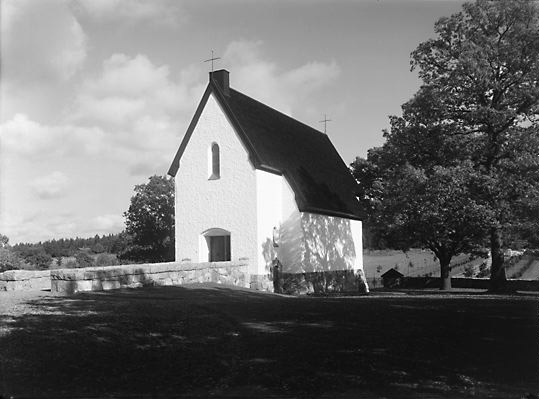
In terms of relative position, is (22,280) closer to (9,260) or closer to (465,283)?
(9,260)

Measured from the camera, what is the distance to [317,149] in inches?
1399

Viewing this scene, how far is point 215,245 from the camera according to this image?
26.7 metres

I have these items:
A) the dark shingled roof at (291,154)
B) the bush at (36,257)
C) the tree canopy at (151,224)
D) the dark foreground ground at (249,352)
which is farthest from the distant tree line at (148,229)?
the dark foreground ground at (249,352)

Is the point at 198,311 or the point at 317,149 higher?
the point at 317,149

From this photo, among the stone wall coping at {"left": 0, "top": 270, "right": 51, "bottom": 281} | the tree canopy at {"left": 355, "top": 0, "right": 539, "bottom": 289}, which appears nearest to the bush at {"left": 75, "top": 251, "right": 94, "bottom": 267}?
the stone wall coping at {"left": 0, "top": 270, "right": 51, "bottom": 281}

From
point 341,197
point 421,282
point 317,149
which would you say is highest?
point 317,149

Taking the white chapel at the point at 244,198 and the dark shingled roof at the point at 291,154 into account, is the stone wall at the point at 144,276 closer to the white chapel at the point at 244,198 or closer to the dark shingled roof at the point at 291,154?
the white chapel at the point at 244,198

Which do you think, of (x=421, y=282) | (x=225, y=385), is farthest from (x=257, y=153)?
(x=421, y=282)

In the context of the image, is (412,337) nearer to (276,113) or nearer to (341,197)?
(341,197)

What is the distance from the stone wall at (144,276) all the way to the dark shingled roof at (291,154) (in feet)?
17.8

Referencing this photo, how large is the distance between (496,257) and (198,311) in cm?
1701

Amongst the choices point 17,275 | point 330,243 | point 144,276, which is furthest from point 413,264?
point 17,275

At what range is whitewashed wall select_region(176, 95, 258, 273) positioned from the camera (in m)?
25.2

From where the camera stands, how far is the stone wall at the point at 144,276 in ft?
49.3
